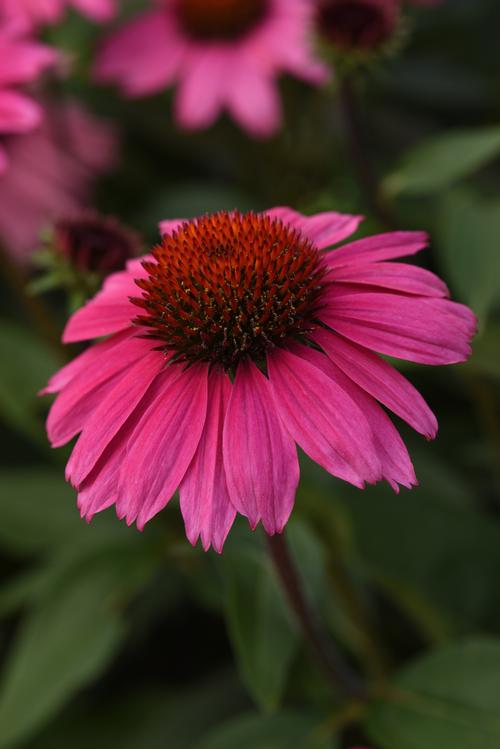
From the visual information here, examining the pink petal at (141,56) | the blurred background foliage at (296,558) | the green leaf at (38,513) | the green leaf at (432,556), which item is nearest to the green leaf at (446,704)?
the blurred background foliage at (296,558)

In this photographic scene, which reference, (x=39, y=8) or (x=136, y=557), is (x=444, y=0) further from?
(x=136, y=557)

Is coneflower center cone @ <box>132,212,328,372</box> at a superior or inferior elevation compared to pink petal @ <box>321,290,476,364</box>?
superior

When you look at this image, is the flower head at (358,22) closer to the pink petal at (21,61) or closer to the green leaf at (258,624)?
the pink petal at (21,61)

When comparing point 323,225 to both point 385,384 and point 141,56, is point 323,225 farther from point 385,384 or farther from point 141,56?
point 141,56

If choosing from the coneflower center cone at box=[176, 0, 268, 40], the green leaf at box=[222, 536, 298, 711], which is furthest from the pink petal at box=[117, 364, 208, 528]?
the coneflower center cone at box=[176, 0, 268, 40]

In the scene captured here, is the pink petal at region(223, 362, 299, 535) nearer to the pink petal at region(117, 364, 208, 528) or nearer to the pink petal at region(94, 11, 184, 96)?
the pink petal at region(117, 364, 208, 528)

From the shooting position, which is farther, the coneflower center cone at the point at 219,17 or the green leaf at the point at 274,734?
the coneflower center cone at the point at 219,17
